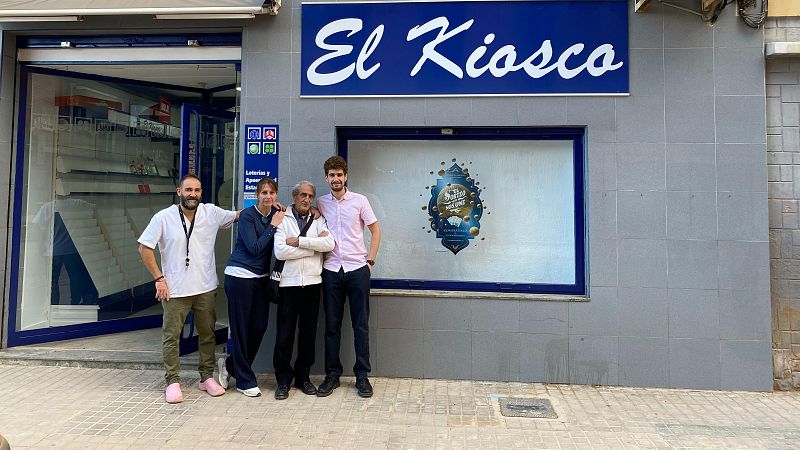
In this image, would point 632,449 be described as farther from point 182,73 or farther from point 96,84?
Result: point 96,84

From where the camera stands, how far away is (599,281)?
4.84 metres

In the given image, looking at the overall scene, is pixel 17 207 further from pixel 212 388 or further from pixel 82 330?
pixel 212 388

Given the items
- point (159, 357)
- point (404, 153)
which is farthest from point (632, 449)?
point (159, 357)

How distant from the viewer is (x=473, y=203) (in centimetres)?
527

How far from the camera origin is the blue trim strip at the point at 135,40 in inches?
211

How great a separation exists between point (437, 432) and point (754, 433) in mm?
2407

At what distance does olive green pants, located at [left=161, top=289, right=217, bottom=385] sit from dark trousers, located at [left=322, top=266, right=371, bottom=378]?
3.55 feet

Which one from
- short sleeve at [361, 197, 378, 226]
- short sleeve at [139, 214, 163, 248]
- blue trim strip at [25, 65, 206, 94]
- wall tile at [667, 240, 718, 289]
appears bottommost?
wall tile at [667, 240, 718, 289]

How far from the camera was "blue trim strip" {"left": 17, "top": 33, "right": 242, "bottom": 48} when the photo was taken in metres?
5.37

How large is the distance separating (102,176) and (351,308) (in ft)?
14.5

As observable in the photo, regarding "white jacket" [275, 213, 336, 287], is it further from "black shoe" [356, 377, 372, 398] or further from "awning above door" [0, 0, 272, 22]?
"awning above door" [0, 0, 272, 22]

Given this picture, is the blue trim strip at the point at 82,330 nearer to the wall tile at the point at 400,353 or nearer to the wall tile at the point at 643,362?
the wall tile at the point at 400,353

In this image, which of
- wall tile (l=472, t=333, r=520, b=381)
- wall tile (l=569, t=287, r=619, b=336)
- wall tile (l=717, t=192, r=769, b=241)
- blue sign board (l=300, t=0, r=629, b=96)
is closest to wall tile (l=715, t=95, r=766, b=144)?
wall tile (l=717, t=192, r=769, b=241)

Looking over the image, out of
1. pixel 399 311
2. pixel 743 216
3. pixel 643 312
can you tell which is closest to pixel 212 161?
pixel 399 311
